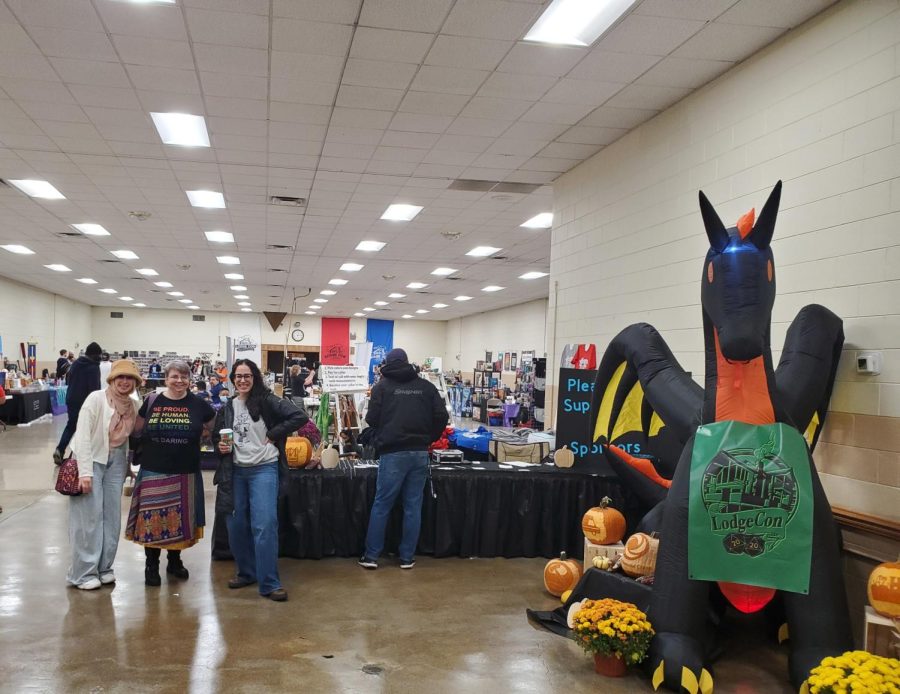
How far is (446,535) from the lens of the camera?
5.34m

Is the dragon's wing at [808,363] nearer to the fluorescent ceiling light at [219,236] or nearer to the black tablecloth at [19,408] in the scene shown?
the fluorescent ceiling light at [219,236]

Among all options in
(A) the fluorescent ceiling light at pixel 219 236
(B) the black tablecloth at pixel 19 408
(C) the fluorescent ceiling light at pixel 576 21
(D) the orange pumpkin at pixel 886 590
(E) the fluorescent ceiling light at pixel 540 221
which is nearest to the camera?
(D) the orange pumpkin at pixel 886 590

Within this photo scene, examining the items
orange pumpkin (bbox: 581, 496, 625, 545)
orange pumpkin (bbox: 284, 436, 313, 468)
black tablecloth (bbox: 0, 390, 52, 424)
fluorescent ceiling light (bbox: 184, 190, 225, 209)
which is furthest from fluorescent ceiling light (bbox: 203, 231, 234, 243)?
orange pumpkin (bbox: 581, 496, 625, 545)

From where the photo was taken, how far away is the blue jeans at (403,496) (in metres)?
5.01

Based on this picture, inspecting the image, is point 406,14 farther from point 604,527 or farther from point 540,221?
point 540,221

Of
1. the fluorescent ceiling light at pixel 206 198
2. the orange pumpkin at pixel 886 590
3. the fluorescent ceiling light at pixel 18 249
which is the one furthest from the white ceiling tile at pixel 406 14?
the fluorescent ceiling light at pixel 18 249

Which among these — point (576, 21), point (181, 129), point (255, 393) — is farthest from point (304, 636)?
point (181, 129)

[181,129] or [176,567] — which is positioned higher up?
[181,129]

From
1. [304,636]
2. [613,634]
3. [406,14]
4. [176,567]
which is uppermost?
[406,14]

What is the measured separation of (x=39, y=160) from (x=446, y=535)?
5.46m

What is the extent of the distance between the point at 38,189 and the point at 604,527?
746 cm

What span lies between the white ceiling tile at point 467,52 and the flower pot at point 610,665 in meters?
3.44

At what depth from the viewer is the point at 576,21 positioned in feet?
13.6

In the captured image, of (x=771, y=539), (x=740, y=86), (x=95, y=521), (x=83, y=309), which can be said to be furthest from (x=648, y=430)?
(x=83, y=309)
